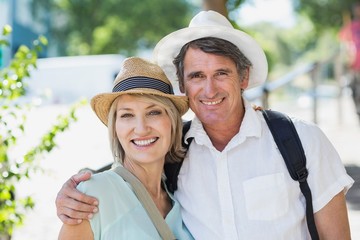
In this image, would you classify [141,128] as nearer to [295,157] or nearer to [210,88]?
[210,88]

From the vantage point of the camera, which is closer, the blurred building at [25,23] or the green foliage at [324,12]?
the green foliage at [324,12]

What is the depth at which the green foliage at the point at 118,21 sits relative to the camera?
4081 centimetres

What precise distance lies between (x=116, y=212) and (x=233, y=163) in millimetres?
633

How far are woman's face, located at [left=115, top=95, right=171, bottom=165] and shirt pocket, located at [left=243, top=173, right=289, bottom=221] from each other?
18.7 inches

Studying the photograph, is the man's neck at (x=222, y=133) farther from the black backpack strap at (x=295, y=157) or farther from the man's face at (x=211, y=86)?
the black backpack strap at (x=295, y=157)

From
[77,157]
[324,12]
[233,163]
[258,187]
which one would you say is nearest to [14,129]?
[233,163]

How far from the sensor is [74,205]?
2.53 m

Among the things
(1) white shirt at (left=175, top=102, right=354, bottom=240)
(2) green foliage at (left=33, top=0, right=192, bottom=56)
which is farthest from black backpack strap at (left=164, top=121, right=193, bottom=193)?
(2) green foliage at (left=33, top=0, right=192, bottom=56)

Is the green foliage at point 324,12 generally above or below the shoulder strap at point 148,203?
above

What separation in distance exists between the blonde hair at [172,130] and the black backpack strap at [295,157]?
0.47 meters

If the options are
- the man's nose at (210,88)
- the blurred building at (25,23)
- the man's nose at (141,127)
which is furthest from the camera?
the blurred building at (25,23)

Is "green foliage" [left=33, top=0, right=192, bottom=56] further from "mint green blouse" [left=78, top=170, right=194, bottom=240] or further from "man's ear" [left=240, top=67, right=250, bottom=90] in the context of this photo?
"mint green blouse" [left=78, top=170, right=194, bottom=240]

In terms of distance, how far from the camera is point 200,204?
9.68 ft

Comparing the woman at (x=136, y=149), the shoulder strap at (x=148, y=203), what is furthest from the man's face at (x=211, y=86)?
the shoulder strap at (x=148, y=203)
